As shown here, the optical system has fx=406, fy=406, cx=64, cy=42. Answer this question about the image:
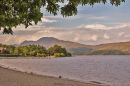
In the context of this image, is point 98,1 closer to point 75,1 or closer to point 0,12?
point 75,1

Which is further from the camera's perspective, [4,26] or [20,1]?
[4,26]

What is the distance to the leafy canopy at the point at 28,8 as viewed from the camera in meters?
11.7

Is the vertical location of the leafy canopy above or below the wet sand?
above

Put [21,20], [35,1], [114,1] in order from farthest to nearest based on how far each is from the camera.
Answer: [21,20], [35,1], [114,1]

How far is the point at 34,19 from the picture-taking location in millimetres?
12250

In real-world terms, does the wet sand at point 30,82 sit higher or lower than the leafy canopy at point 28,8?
lower

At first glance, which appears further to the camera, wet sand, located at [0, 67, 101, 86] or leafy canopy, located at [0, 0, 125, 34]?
wet sand, located at [0, 67, 101, 86]

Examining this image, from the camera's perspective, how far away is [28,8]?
12.1 metres

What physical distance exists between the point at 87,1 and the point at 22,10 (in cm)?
212

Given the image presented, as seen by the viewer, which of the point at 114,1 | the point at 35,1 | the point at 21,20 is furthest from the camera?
the point at 21,20

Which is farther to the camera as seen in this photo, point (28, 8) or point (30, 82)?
point (30, 82)

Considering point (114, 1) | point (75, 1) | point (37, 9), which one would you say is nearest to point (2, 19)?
point (37, 9)

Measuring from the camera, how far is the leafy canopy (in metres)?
11.7

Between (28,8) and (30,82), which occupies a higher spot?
(28,8)
